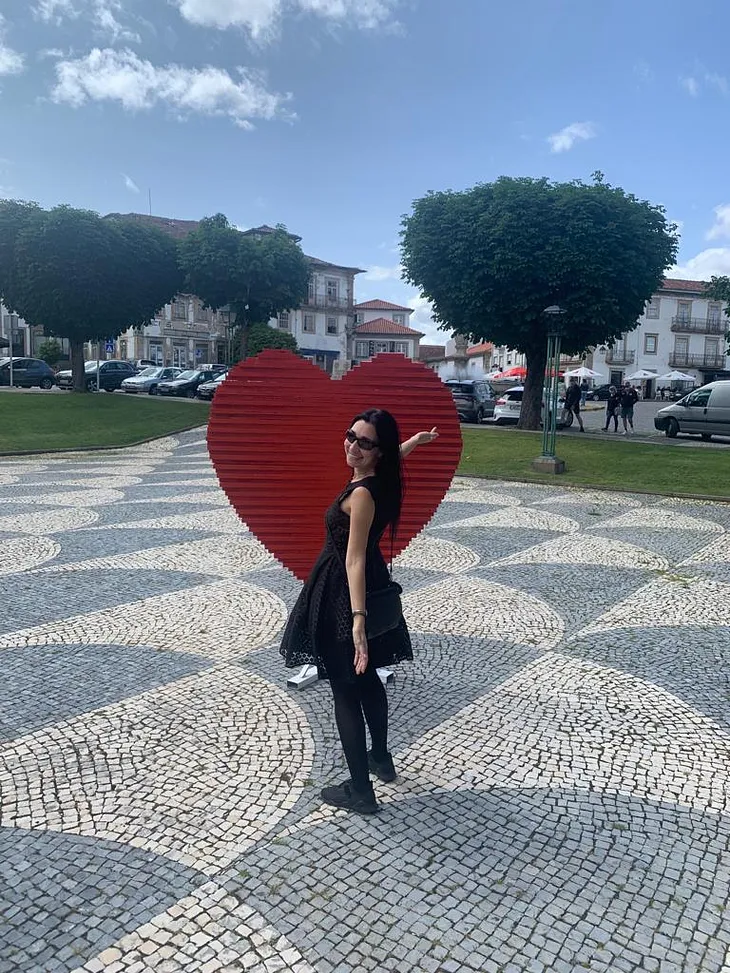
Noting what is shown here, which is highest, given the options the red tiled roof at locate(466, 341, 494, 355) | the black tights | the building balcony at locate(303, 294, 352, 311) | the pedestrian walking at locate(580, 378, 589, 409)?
the building balcony at locate(303, 294, 352, 311)

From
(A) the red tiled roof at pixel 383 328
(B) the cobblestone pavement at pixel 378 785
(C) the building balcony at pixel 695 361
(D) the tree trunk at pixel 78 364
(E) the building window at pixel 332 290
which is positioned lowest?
(B) the cobblestone pavement at pixel 378 785

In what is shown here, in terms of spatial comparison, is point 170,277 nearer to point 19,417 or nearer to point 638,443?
point 19,417

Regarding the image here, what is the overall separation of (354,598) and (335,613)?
0.39 feet

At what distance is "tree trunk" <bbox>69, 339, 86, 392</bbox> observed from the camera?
30.7 meters

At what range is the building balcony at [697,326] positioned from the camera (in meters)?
63.8

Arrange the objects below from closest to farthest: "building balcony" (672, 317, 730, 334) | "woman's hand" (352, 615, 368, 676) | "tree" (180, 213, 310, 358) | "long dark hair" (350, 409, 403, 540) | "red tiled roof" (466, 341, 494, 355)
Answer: "woman's hand" (352, 615, 368, 676), "long dark hair" (350, 409, 403, 540), "tree" (180, 213, 310, 358), "building balcony" (672, 317, 730, 334), "red tiled roof" (466, 341, 494, 355)

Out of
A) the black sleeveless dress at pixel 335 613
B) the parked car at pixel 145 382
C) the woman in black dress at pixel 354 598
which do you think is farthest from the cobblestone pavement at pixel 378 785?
the parked car at pixel 145 382

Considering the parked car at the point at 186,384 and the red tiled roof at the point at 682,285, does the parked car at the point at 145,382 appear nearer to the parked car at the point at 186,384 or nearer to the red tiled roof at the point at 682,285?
the parked car at the point at 186,384

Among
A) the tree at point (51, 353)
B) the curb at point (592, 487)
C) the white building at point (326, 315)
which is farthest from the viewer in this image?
the white building at point (326, 315)

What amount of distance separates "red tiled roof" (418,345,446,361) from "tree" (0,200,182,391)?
64224 millimetres

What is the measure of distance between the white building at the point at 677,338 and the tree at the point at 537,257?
4244cm

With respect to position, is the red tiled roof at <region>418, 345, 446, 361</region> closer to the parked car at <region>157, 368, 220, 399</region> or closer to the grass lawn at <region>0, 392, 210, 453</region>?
the parked car at <region>157, 368, 220, 399</region>

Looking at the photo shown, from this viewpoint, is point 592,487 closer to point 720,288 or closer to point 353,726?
point 353,726

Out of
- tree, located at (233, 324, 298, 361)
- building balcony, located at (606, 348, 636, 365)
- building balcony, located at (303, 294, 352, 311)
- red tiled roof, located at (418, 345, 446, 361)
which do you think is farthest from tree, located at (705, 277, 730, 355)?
red tiled roof, located at (418, 345, 446, 361)
